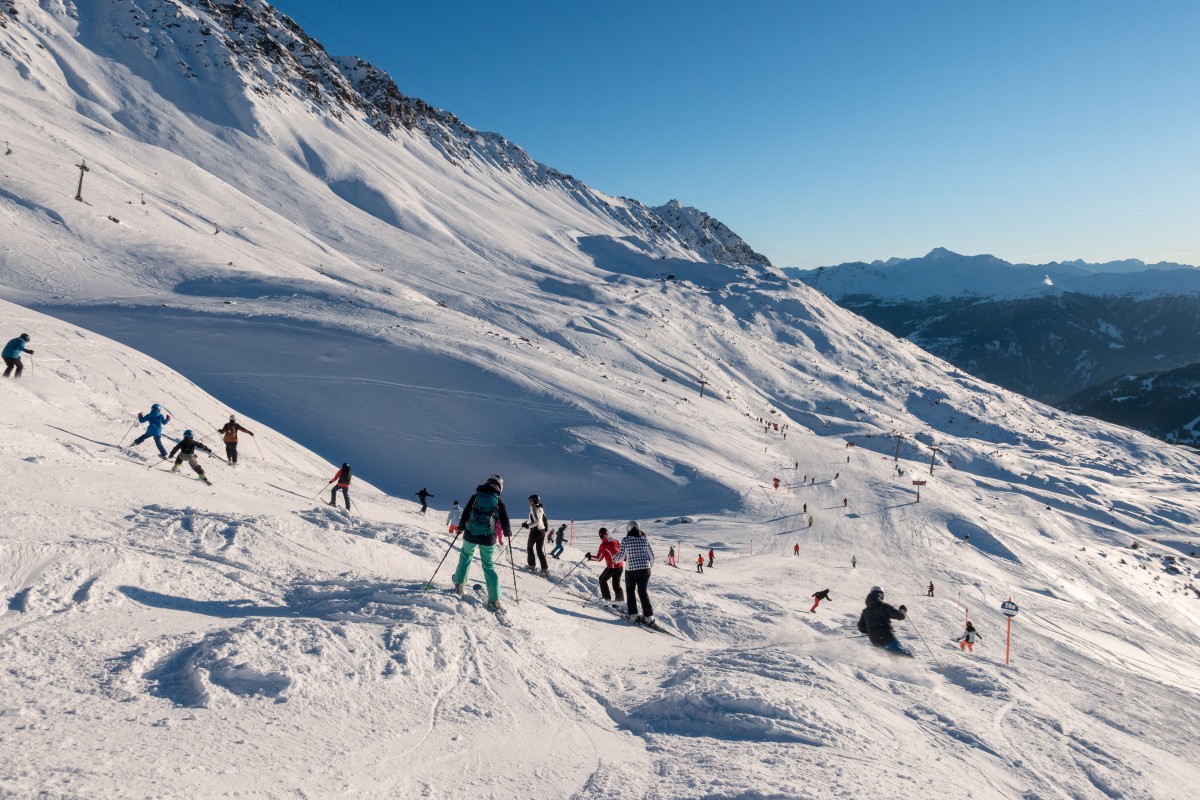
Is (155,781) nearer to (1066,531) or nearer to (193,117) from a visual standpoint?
(1066,531)

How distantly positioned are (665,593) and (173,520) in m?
8.14

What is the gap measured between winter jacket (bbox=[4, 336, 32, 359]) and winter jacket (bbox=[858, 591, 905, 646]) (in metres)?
17.5

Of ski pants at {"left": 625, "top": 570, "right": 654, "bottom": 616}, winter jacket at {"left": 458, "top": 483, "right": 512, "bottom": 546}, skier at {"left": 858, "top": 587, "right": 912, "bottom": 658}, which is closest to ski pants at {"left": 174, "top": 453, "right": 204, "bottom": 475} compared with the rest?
winter jacket at {"left": 458, "top": 483, "right": 512, "bottom": 546}

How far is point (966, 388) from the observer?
275 ft

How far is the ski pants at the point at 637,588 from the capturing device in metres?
9.70

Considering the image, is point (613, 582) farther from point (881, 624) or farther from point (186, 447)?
point (186, 447)

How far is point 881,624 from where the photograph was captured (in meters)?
9.22

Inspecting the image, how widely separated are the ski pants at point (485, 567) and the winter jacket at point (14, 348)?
12618 millimetres

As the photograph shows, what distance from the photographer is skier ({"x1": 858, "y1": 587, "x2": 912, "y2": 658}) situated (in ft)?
29.8

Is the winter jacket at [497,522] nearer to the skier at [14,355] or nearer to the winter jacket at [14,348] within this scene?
the skier at [14,355]

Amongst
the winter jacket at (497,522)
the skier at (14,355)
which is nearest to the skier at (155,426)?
the skier at (14,355)

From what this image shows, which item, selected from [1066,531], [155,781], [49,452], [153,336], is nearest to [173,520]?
[49,452]

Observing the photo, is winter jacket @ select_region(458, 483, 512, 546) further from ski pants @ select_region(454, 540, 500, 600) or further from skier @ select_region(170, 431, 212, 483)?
skier @ select_region(170, 431, 212, 483)

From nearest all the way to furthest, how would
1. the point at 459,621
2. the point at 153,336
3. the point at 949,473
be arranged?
the point at 459,621, the point at 153,336, the point at 949,473
